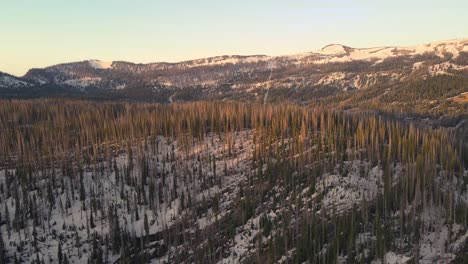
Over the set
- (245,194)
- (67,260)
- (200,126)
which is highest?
(200,126)

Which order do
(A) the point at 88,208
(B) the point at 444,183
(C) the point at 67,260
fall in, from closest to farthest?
(C) the point at 67,260 < (B) the point at 444,183 < (A) the point at 88,208

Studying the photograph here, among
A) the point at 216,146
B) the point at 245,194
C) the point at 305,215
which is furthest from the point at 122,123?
the point at 305,215

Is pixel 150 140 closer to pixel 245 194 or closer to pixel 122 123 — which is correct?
pixel 122 123

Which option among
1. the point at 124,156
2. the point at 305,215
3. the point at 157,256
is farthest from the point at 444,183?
the point at 124,156

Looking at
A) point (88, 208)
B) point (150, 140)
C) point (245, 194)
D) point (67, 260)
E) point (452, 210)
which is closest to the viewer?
point (452, 210)

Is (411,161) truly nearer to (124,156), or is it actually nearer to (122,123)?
(124,156)

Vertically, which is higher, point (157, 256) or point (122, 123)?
point (122, 123)

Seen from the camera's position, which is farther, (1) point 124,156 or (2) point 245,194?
(1) point 124,156
